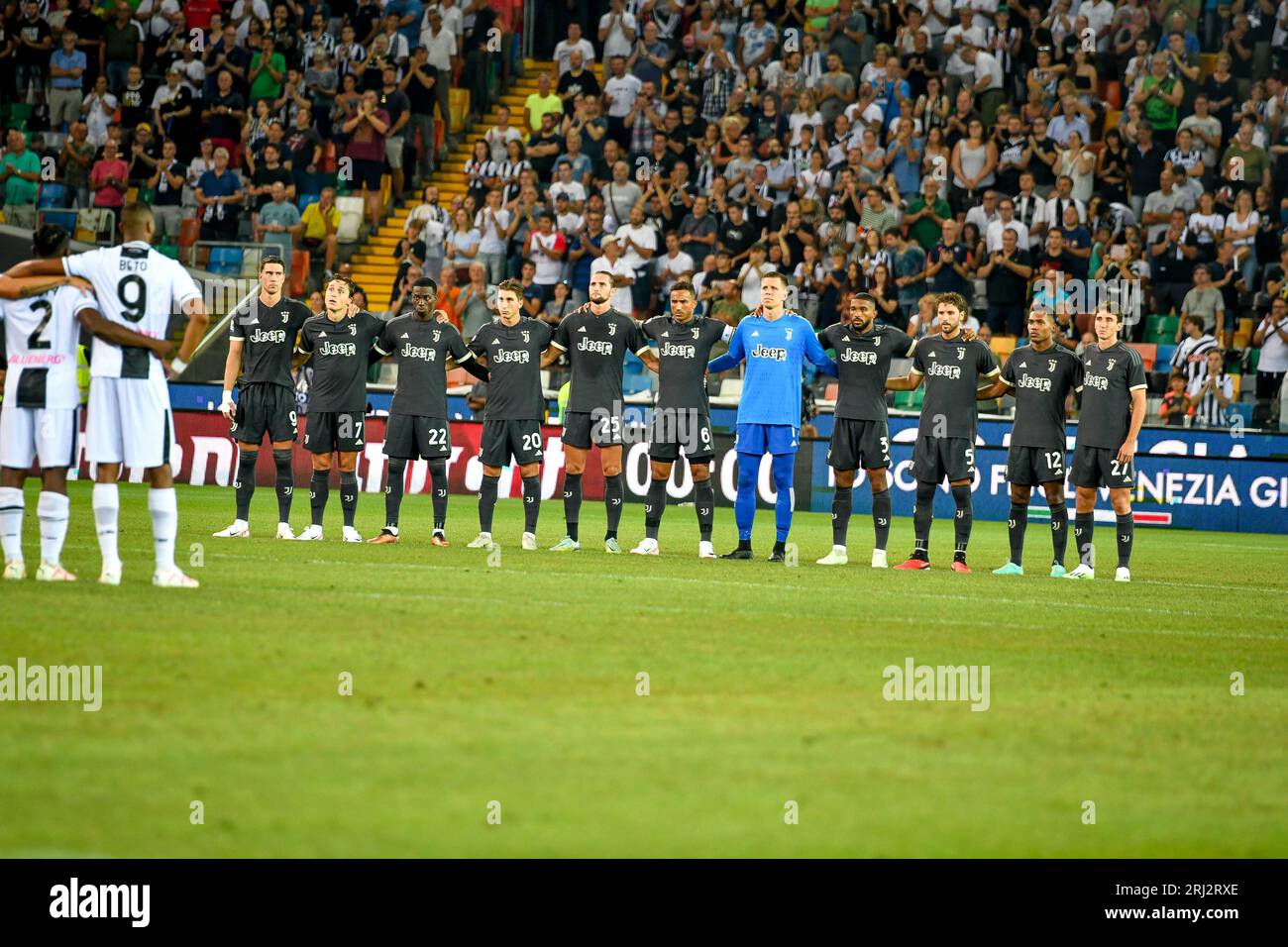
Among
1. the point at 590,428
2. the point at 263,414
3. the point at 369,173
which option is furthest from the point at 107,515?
the point at 369,173

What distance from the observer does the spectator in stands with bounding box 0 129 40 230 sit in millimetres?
31705

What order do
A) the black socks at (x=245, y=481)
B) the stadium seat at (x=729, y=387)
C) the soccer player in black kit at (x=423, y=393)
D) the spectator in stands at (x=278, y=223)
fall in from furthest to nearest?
the spectator in stands at (x=278, y=223), the stadium seat at (x=729, y=387), the soccer player in black kit at (x=423, y=393), the black socks at (x=245, y=481)

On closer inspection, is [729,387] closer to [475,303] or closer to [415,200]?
[475,303]

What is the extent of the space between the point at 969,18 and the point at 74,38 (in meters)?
17.9

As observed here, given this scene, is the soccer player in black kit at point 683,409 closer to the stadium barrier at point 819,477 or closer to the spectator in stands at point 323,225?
the stadium barrier at point 819,477

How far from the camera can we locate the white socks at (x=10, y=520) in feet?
38.7

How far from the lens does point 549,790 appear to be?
6480 millimetres

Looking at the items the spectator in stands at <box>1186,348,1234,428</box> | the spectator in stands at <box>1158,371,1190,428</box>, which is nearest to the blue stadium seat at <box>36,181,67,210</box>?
the spectator in stands at <box>1158,371,1190,428</box>

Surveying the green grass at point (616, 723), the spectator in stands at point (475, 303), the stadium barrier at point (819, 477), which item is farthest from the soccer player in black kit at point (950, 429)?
the spectator in stands at point (475, 303)

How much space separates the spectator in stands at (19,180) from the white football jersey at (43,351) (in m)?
21.4

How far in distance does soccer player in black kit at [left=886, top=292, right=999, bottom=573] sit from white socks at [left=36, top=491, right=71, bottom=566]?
8.48 m

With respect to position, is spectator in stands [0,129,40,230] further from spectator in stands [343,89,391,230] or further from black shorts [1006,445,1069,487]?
black shorts [1006,445,1069,487]

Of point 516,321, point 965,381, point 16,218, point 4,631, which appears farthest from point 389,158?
point 4,631

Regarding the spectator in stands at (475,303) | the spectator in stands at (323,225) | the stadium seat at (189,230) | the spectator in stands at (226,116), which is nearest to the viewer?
the spectator in stands at (475,303)
